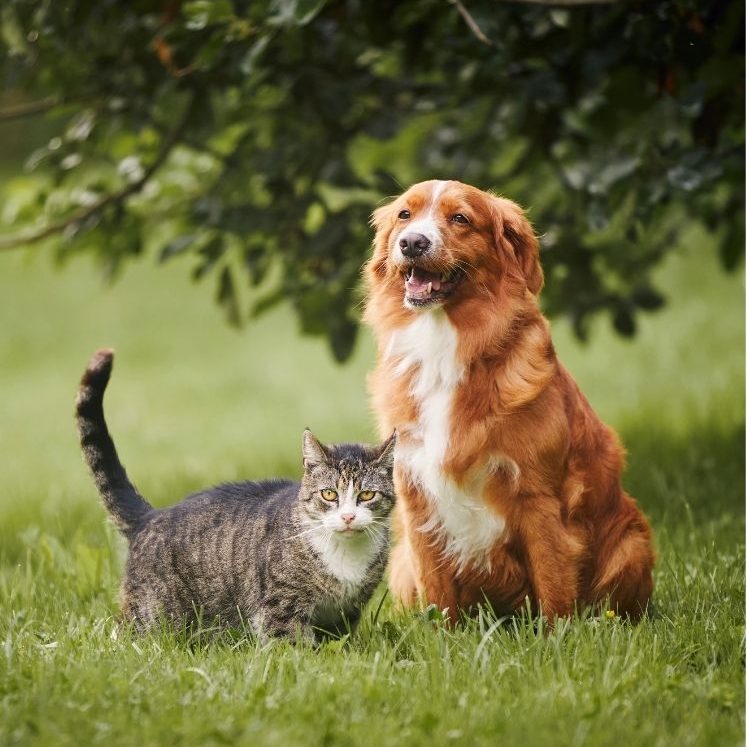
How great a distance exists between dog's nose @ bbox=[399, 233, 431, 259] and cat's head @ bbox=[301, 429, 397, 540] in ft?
2.01

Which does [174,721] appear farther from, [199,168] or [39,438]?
[39,438]

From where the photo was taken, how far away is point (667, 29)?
5.06 m

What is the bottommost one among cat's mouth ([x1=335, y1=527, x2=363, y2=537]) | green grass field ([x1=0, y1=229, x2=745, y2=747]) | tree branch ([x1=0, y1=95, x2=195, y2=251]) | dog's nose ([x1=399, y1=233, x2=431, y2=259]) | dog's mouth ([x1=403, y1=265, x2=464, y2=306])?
green grass field ([x1=0, y1=229, x2=745, y2=747])

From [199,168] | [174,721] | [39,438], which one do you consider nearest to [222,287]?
[199,168]

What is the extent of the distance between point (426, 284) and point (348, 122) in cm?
259

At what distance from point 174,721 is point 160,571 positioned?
911 mm

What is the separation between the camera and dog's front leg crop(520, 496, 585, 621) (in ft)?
12.9

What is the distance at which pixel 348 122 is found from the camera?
6164 mm

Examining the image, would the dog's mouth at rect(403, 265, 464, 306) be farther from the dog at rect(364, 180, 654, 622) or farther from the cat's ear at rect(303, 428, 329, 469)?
the cat's ear at rect(303, 428, 329, 469)

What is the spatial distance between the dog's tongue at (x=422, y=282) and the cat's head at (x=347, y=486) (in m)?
0.47

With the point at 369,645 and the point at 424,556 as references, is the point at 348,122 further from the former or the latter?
the point at 369,645

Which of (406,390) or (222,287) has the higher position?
(406,390)

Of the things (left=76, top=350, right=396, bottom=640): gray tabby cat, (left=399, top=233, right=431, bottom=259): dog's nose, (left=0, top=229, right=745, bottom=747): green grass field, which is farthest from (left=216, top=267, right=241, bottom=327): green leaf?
(left=399, top=233, right=431, bottom=259): dog's nose

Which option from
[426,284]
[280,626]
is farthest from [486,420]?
[280,626]
